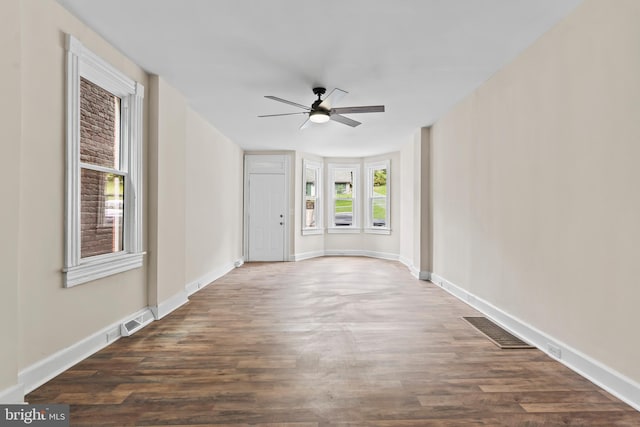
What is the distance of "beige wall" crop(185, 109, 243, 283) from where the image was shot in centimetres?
498

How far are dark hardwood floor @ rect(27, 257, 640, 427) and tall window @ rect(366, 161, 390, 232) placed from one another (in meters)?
4.95

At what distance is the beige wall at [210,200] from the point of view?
16.3 feet

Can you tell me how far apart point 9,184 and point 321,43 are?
2.43 meters

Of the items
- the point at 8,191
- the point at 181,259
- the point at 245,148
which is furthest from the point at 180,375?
the point at 245,148

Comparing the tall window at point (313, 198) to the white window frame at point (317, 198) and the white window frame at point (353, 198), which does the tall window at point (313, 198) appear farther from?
the white window frame at point (353, 198)

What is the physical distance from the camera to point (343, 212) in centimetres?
922

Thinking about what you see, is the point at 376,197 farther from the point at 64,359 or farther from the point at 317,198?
the point at 64,359

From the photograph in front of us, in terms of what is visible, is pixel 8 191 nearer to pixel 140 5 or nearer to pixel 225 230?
pixel 140 5

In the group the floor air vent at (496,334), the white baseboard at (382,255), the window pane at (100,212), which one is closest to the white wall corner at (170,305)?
the window pane at (100,212)

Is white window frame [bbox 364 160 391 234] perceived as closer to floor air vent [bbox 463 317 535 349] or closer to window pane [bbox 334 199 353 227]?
window pane [bbox 334 199 353 227]

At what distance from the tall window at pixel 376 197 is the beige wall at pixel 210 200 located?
3369mm

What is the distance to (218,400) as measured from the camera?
6.82ft

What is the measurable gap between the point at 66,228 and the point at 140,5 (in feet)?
5.59

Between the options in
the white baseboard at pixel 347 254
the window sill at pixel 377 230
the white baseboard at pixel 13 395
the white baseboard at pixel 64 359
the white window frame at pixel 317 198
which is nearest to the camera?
the white baseboard at pixel 13 395
